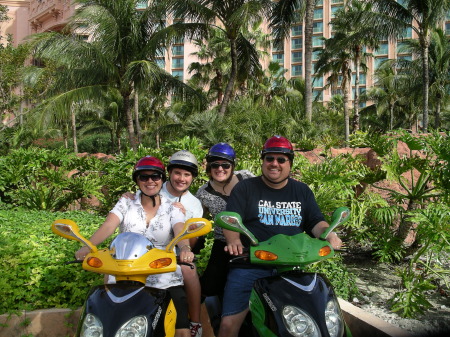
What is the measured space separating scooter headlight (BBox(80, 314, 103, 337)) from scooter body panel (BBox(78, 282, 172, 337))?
0.07ft

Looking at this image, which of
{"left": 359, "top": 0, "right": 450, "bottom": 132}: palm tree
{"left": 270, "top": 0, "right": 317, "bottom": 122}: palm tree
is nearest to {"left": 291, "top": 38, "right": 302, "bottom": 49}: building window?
{"left": 359, "top": 0, "right": 450, "bottom": 132}: palm tree

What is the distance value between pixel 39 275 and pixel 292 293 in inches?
101

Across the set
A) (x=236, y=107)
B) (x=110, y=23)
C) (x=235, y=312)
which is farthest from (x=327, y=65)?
(x=235, y=312)

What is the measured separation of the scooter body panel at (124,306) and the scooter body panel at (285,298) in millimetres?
500

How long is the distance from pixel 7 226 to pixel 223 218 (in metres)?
4.09

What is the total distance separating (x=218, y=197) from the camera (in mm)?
3609

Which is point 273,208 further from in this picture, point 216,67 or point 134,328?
point 216,67

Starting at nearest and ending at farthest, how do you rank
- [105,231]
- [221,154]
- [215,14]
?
[105,231]
[221,154]
[215,14]

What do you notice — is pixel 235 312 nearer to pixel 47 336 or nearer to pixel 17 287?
pixel 47 336

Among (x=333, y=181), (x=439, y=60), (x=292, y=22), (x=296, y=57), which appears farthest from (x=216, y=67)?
(x=296, y=57)

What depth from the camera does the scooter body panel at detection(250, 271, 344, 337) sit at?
2051mm

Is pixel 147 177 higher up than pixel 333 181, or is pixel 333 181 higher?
pixel 147 177

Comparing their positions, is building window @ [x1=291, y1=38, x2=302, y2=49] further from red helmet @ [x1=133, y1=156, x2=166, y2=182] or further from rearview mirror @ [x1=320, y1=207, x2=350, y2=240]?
rearview mirror @ [x1=320, y1=207, x2=350, y2=240]

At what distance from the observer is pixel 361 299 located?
429cm
